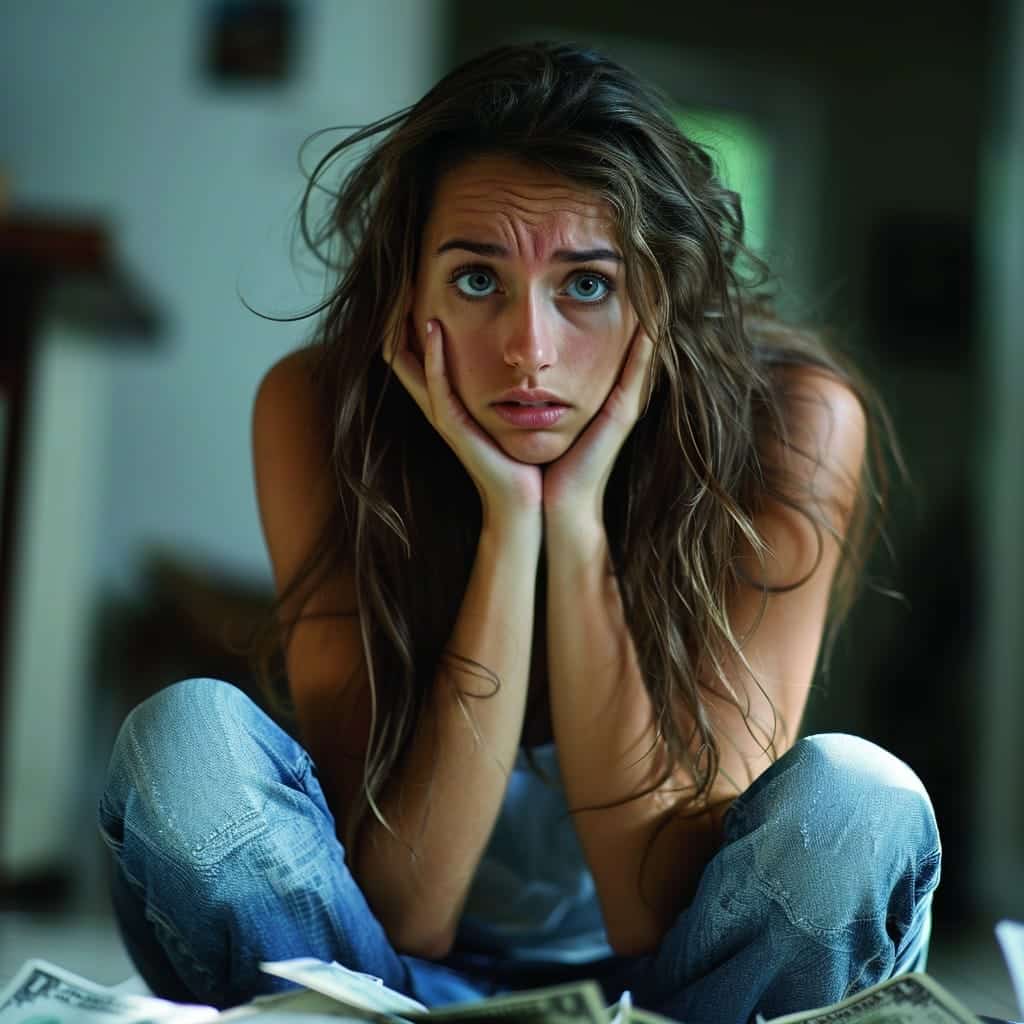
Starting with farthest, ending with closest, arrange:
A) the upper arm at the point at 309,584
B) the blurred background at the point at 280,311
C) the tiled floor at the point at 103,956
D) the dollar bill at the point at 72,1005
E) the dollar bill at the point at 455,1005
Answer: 1. the blurred background at the point at 280,311
2. the tiled floor at the point at 103,956
3. the upper arm at the point at 309,584
4. the dollar bill at the point at 72,1005
5. the dollar bill at the point at 455,1005

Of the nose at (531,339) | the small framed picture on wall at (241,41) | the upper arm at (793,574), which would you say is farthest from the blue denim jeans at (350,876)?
the small framed picture on wall at (241,41)

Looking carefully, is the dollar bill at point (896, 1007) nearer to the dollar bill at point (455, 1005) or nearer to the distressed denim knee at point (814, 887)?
the distressed denim knee at point (814, 887)

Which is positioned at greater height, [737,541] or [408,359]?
[408,359]

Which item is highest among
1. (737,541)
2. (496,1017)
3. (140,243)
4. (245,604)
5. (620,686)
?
(140,243)

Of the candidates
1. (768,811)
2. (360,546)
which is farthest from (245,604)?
(768,811)

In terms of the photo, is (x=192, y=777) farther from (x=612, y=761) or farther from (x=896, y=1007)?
(x=896, y=1007)

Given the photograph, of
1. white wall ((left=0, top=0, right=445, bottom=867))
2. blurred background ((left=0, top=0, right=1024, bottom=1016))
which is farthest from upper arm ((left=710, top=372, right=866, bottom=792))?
white wall ((left=0, top=0, right=445, bottom=867))

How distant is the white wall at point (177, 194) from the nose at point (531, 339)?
2083 mm

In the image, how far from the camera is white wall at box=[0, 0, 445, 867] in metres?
2.94

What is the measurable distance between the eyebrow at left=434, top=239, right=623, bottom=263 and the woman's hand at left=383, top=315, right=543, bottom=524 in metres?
0.07

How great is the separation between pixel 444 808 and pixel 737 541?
323 millimetres

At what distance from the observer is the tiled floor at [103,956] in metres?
1.48

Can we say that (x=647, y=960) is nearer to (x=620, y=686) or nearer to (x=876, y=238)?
(x=620, y=686)

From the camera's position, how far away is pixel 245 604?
8.40 feet
